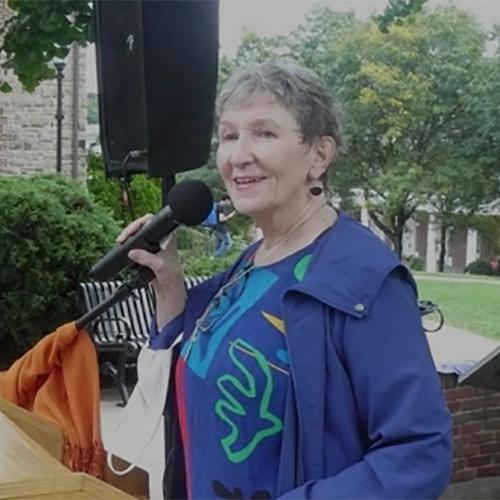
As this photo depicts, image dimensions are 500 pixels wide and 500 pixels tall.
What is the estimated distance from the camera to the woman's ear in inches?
49.2

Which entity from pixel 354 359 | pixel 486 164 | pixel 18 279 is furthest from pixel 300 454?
pixel 486 164

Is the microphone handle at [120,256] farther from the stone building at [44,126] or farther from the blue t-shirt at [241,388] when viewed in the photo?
the stone building at [44,126]

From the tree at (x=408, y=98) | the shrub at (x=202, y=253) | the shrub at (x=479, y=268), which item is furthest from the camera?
the tree at (x=408, y=98)

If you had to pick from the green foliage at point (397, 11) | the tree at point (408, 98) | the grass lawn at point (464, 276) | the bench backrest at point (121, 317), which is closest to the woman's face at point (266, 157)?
the green foliage at point (397, 11)

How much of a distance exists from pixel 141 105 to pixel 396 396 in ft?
2.28

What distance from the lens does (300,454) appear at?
1.11 metres

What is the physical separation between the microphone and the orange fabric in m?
0.20

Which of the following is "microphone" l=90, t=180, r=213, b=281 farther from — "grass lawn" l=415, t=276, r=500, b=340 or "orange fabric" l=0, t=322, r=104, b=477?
"grass lawn" l=415, t=276, r=500, b=340

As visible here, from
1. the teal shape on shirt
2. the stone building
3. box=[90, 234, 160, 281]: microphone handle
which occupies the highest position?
the stone building

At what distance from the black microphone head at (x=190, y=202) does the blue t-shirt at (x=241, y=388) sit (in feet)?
0.40

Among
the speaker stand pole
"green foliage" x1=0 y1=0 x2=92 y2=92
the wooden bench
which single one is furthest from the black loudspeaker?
the wooden bench

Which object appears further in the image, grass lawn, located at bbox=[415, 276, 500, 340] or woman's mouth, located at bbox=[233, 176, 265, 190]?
grass lawn, located at bbox=[415, 276, 500, 340]

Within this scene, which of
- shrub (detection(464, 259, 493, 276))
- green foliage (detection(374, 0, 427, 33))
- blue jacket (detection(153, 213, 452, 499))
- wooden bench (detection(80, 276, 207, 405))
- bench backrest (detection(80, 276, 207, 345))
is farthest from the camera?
shrub (detection(464, 259, 493, 276))

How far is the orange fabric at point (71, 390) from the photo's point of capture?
153 centimetres
